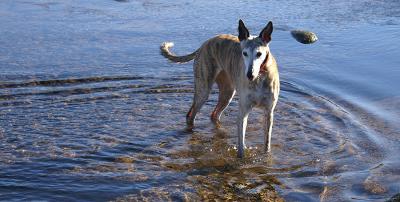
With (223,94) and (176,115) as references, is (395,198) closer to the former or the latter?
(223,94)

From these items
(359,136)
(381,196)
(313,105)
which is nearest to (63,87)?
(313,105)

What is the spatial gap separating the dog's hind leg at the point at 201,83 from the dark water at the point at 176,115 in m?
0.21

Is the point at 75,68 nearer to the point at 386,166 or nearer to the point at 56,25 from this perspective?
the point at 56,25

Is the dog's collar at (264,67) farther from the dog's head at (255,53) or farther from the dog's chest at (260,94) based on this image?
the dog's chest at (260,94)

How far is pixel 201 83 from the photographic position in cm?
831

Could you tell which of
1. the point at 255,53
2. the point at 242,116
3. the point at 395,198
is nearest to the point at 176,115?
the point at 242,116

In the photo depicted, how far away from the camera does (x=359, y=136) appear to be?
7828mm

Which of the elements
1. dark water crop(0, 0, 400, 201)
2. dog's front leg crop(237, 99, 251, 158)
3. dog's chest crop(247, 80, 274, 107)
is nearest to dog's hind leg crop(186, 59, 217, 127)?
dark water crop(0, 0, 400, 201)

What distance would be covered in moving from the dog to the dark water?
0.37m

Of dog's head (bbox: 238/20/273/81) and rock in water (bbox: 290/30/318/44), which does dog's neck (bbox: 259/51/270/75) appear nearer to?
dog's head (bbox: 238/20/273/81)

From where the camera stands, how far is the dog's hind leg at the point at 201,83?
8.20 meters

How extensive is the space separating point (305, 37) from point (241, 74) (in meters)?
5.75

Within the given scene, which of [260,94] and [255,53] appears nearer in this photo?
[255,53]

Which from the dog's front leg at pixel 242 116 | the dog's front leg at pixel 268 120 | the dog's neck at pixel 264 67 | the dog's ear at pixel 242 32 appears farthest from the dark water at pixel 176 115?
the dog's ear at pixel 242 32
